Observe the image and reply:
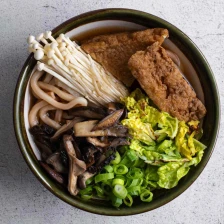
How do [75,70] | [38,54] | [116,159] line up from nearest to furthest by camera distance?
[38,54] → [116,159] → [75,70]

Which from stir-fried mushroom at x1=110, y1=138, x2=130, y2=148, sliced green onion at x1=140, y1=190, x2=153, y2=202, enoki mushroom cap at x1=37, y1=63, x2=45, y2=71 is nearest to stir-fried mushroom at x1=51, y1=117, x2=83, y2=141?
stir-fried mushroom at x1=110, y1=138, x2=130, y2=148

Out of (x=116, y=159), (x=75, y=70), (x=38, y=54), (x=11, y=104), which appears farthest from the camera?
(x=11, y=104)

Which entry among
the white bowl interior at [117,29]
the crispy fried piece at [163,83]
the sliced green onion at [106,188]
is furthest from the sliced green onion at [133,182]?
the white bowl interior at [117,29]

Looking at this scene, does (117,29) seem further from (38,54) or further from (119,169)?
(119,169)

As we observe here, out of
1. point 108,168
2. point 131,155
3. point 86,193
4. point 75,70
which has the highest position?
point 75,70

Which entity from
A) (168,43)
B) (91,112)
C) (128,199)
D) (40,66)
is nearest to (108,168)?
(128,199)

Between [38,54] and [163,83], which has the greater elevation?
[38,54]

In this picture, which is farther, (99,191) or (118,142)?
(99,191)
